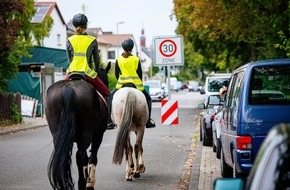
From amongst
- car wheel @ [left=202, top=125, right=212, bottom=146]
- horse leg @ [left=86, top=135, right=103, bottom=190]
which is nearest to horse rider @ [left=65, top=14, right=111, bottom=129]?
horse leg @ [left=86, top=135, right=103, bottom=190]

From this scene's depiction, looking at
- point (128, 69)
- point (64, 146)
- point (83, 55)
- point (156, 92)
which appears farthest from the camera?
point (156, 92)

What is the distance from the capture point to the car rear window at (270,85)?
29.8 ft

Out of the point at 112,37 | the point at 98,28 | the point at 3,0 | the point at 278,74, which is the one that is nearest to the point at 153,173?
the point at 278,74

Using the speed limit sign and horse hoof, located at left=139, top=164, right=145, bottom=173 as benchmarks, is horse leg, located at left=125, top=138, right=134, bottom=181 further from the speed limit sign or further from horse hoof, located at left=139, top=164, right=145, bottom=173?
the speed limit sign

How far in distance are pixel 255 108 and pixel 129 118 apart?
9.88ft

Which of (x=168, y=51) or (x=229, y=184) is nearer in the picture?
(x=229, y=184)

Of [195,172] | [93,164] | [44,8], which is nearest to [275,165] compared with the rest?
[93,164]

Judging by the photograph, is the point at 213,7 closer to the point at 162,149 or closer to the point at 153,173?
the point at 162,149

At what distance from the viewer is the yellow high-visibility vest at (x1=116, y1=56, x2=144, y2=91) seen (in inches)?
476

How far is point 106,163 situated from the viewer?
13992 mm

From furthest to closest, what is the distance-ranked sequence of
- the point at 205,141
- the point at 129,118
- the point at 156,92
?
the point at 156,92 < the point at 205,141 < the point at 129,118

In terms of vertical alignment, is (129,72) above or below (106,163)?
above

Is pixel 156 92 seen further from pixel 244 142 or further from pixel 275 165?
pixel 275 165

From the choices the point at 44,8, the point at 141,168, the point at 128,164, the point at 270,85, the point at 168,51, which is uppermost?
the point at 44,8
